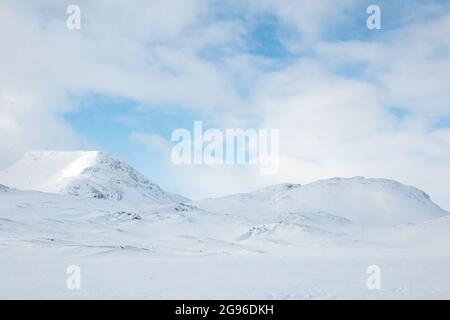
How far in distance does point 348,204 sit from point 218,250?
5619 inches

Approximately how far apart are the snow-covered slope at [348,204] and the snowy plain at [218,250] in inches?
32.2

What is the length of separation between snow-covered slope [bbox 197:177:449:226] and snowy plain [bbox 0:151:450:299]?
2.68ft

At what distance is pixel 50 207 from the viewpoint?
92.8 m

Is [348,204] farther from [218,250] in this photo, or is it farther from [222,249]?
[218,250]

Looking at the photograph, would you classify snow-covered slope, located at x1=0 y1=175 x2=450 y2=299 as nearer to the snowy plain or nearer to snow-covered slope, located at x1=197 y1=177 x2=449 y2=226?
the snowy plain

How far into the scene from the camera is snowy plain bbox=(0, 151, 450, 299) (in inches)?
651

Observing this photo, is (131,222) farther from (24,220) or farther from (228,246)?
(228,246)

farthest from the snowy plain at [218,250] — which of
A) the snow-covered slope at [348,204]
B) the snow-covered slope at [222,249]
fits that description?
the snow-covered slope at [348,204]

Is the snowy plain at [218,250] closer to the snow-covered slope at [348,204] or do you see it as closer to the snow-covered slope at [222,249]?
the snow-covered slope at [222,249]

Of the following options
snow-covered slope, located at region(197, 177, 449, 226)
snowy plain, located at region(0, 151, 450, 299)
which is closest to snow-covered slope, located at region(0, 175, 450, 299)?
snowy plain, located at region(0, 151, 450, 299)

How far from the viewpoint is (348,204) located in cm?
18262

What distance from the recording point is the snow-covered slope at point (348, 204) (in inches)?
6739
